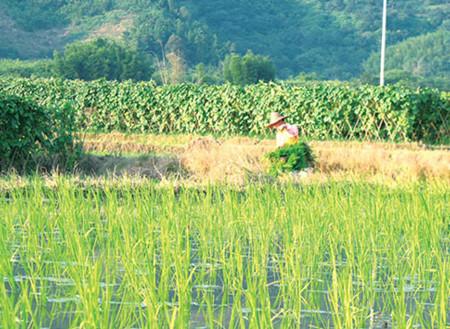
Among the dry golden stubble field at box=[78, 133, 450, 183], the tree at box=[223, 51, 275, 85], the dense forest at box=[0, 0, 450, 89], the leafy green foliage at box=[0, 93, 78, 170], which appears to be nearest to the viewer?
the dry golden stubble field at box=[78, 133, 450, 183]

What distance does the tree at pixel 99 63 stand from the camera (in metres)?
62.4

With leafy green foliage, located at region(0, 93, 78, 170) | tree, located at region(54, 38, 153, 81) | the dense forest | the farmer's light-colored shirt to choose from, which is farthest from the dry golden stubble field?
the dense forest

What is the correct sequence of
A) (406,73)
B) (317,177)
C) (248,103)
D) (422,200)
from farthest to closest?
→ (406,73) → (248,103) → (317,177) → (422,200)

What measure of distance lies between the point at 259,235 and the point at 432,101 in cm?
1883

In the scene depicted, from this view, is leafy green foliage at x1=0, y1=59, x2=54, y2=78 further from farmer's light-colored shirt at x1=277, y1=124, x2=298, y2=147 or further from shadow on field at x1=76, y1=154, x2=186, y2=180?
farmer's light-colored shirt at x1=277, y1=124, x2=298, y2=147

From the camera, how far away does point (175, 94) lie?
2933cm

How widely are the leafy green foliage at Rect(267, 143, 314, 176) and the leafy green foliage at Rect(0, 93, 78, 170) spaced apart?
9.58 feet

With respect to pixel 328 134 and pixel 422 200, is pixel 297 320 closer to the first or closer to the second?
pixel 422 200

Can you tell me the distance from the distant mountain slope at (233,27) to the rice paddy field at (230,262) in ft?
217

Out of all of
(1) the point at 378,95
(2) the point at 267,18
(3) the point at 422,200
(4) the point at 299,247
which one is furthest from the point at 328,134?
(2) the point at 267,18

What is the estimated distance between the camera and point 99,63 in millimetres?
62875

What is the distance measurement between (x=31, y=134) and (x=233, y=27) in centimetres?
7423

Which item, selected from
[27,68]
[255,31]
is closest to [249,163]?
[27,68]

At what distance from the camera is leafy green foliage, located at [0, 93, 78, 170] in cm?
1374
